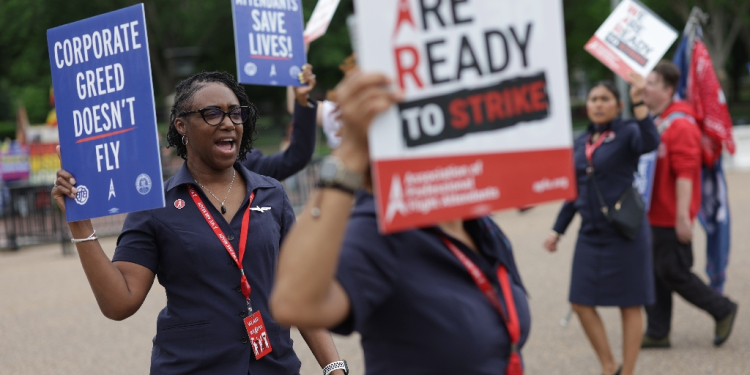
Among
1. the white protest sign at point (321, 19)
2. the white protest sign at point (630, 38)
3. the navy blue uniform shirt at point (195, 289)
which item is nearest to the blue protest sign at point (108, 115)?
the navy blue uniform shirt at point (195, 289)

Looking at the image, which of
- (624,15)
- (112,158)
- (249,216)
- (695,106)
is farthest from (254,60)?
(695,106)

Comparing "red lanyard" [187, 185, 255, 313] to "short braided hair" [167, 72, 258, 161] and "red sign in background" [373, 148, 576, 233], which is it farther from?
"red sign in background" [373, 148, 576, 233]

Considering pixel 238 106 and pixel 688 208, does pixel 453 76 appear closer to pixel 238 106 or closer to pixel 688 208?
pixel 238 106

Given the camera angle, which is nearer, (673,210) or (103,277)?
(103,277)

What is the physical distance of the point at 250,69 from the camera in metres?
4.05

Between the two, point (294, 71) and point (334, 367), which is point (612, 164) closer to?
point (294, 71)

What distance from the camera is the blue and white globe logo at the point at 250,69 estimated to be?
4035mm

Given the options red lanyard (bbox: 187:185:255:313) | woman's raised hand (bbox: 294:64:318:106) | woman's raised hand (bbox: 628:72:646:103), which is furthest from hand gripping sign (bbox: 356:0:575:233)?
woman's raised hand (bbox: 628:72:646:103)

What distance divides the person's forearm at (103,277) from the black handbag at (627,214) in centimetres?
333

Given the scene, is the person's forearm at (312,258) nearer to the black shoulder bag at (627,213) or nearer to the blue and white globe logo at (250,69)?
the blue and white globe logo at (250,69)

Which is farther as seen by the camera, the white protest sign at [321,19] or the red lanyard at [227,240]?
the white protest sign at [321,19]

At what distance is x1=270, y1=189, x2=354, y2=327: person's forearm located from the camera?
163cm

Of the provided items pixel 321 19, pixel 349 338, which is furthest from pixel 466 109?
pixel 349 338

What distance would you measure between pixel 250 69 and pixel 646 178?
3.29 m
